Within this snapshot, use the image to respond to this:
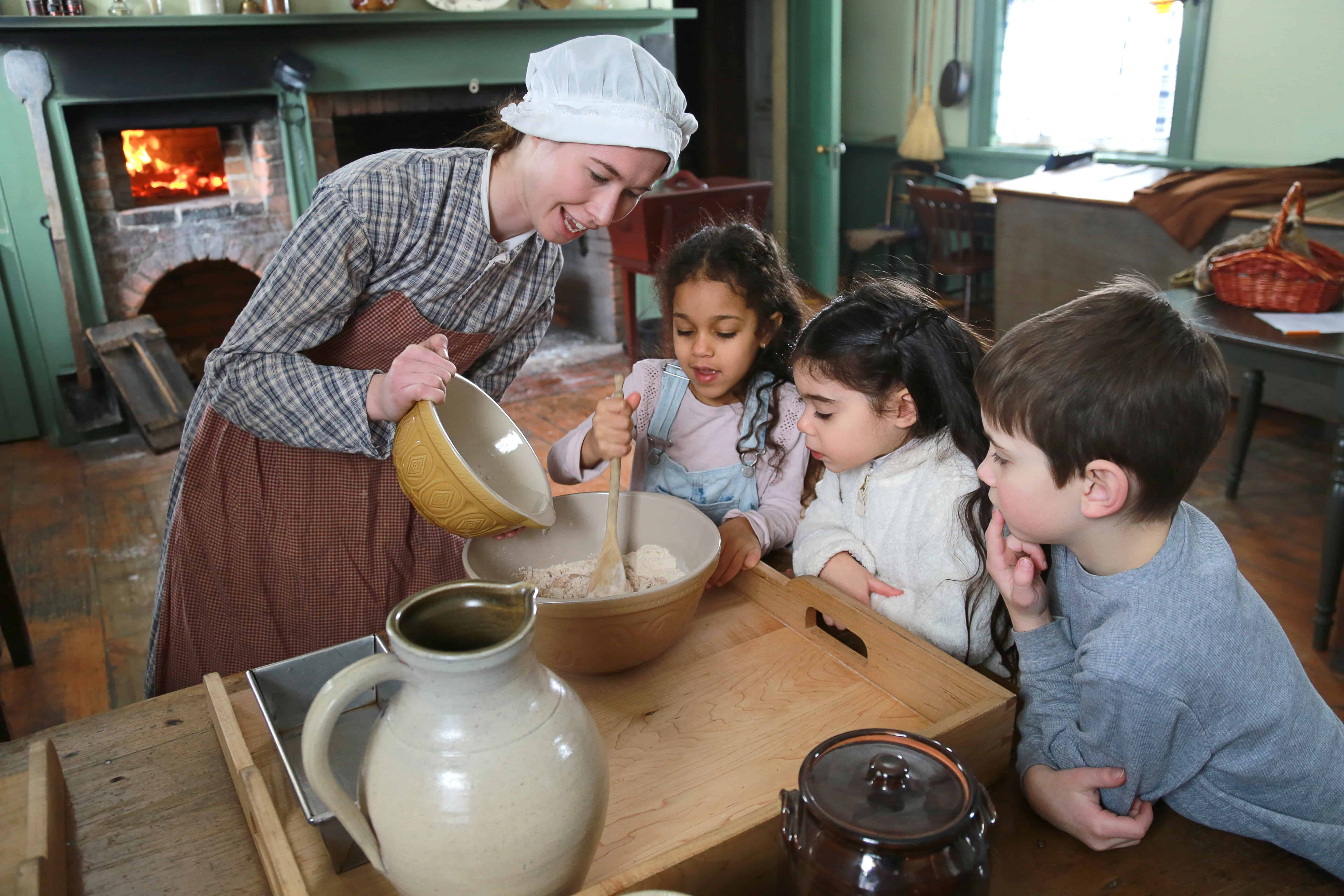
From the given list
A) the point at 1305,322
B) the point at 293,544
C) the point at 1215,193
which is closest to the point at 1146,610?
the point at 293,544

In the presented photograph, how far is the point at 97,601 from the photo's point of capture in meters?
2.71

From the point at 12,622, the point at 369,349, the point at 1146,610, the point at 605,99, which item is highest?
the point at 605,99

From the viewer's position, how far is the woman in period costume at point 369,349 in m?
1.20

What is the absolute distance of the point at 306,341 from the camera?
1246mm

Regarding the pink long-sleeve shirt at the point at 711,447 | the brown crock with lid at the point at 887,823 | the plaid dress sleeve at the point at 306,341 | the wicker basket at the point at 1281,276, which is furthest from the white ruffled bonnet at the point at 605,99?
the wicker basket at the point at 1281,276

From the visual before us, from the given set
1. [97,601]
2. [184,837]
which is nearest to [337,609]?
[184,837]

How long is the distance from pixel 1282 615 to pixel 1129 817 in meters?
1.97

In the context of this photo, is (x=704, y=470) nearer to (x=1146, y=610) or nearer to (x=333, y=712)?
(x=1146, y=610)

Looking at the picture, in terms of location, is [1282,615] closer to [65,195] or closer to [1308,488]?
[1308,488]

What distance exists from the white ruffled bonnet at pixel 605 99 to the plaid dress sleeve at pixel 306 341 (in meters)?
0.27

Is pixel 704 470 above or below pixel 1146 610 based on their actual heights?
below

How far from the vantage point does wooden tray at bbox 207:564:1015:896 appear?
0.71 meters

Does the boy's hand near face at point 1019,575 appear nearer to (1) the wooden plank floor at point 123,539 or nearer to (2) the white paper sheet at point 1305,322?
(1) the wooden plank floor at point 123,539

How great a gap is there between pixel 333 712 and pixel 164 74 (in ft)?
12.6
